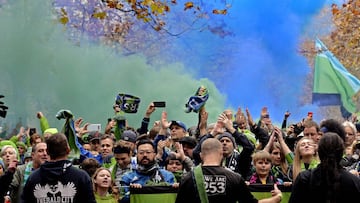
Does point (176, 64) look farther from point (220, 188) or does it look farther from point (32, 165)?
point (220, 188)

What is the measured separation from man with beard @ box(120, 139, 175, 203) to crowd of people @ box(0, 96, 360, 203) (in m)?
0.01

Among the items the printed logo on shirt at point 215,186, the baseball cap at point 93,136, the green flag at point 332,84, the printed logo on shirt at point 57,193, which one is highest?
the green flag at point 332,84

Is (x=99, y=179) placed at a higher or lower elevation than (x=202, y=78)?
lower

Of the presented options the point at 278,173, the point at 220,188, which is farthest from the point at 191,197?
the point at 278,173

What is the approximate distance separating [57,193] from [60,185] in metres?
0.07

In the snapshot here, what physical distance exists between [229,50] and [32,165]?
19.0 metres

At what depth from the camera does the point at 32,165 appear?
817 centimetres

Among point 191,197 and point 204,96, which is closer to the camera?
point 191,197

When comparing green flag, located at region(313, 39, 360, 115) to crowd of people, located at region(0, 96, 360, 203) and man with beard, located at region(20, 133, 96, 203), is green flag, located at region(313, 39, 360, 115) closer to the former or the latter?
crowd of people, located at region(0, 96, 360, 203)

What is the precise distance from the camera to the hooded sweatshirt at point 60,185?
21.6 ft

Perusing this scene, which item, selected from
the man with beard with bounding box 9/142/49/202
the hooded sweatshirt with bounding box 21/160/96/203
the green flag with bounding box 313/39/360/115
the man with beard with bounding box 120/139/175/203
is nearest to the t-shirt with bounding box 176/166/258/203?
the hooded sweatshirt with bounding box 21/160/96/203

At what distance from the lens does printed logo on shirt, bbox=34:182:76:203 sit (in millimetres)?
6582

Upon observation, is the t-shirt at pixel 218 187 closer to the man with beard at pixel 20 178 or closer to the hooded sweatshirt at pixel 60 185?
the hooded sweatshirt at pixel 60 185

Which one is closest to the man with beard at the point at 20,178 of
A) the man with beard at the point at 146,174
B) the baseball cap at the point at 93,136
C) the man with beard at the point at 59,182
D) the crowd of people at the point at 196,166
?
the crowd of people at the point at 196,166
